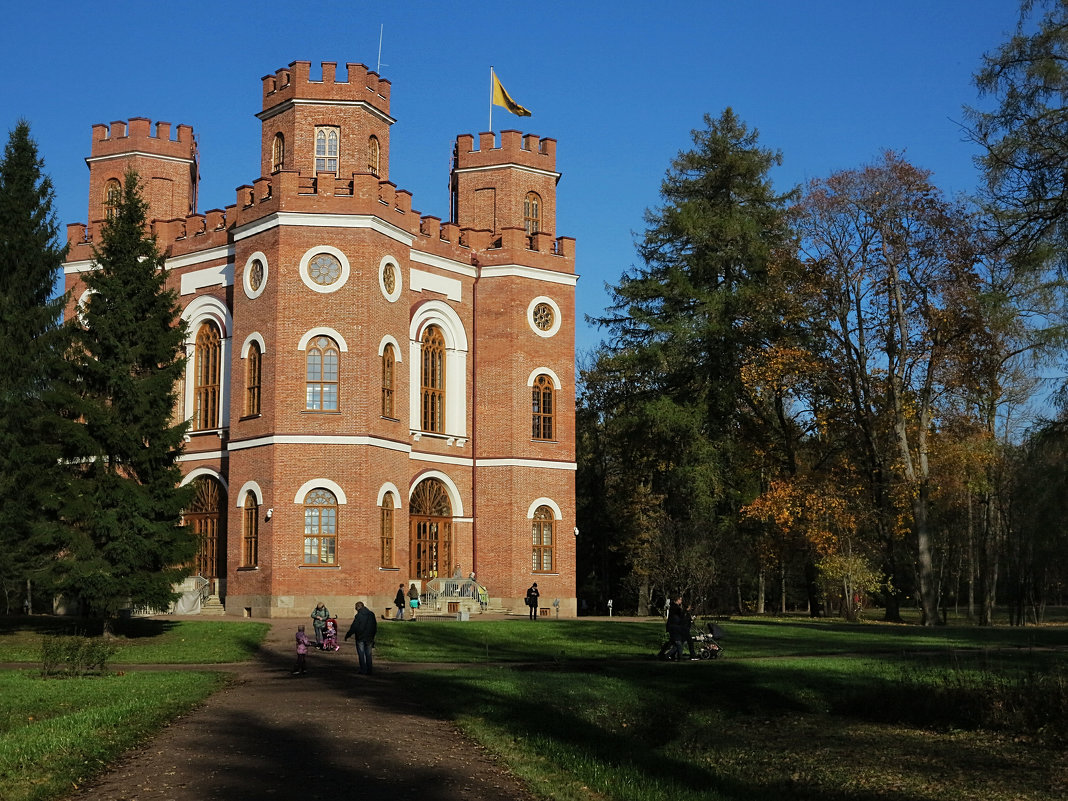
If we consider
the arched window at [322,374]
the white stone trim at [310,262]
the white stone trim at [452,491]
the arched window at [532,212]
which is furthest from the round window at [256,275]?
the arched window at [532,212]

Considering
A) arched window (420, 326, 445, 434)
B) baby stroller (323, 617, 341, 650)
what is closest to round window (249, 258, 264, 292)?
arched window (420, 326, 445, 434)

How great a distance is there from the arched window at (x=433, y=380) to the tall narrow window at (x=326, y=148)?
642 centimetres

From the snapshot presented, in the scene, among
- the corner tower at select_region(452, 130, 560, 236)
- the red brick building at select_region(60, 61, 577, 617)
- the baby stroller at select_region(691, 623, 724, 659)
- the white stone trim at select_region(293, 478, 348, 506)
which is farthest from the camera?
the corner tower at select_region(452, 130, 560, 236)

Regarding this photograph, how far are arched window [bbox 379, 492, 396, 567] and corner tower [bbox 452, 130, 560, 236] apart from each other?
1171 centimetres

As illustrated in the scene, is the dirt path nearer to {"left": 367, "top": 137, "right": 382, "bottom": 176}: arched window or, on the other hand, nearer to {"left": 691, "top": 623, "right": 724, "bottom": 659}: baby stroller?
{"left": 691, "top": 623, "right": 724, "bottom": 659}: baby stroller

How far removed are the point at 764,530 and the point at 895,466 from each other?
807 cm

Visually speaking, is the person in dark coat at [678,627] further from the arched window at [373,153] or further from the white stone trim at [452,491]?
the arched window at [373,153]

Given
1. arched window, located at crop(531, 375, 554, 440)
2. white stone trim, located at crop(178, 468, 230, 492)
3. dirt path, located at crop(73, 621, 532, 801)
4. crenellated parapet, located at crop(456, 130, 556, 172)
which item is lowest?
dirt path, located at crop(73, 621, 532, 801)

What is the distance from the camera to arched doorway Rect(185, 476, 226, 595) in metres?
37.5

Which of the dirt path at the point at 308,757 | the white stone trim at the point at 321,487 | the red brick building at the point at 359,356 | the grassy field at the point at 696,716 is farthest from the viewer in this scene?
the red brick building at the point at 359,356

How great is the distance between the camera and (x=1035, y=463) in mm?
25297

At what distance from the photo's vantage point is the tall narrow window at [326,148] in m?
37.3

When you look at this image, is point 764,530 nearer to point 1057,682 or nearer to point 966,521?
point 966,521

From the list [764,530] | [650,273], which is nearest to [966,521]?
[764,530]
